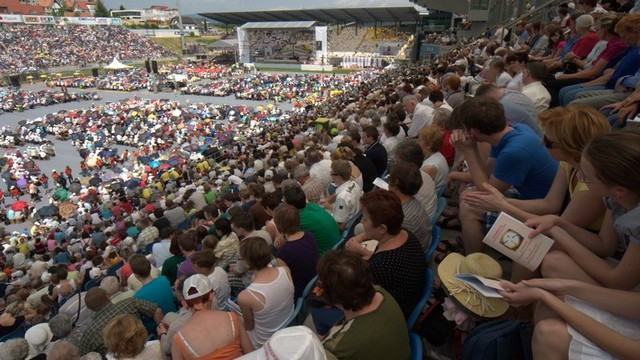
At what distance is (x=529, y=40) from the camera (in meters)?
9.69

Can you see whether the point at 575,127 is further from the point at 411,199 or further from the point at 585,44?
the point at 585,44

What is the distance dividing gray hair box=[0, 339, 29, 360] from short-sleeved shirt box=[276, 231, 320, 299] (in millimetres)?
2555

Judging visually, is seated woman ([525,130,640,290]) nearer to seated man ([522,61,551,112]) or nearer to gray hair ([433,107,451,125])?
seated man ([522,61,551,112])

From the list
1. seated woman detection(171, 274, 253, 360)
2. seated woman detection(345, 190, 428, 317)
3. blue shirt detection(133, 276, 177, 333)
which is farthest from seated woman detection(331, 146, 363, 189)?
seated woman detection(171, 274, 253, 360)

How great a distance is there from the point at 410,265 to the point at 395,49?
53.3 meters

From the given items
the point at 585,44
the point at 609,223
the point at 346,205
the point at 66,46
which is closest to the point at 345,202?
the point at 346,205

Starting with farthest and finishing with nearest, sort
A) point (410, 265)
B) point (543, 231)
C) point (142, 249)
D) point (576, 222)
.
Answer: point (142, 249), point (410, 265), point (576, 222), point (543, 231)

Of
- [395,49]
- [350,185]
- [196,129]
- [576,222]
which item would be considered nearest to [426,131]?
[350,185]

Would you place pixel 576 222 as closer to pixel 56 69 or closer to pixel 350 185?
pixel 350 185

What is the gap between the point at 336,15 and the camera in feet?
199

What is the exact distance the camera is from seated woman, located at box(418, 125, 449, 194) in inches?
160

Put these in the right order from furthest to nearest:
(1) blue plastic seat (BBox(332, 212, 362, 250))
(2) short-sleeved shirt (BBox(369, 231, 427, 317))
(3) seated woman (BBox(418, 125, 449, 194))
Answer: (3) seated woman (BBox(418, 125, 449, 194)) < (1) blue plastic seat (BBox(332, 212, 362, 250)) < (2) short-sleeved shirt (BBox(369, 231, 427, 317))

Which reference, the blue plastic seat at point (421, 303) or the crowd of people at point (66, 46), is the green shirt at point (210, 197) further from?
the crowd of people at point (66, 46)

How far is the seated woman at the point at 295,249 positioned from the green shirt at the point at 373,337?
1.33 meters
